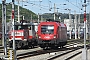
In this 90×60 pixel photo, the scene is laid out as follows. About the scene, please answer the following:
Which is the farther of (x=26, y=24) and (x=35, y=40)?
(x=35, y=40)

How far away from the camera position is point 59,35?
34125 millimetres

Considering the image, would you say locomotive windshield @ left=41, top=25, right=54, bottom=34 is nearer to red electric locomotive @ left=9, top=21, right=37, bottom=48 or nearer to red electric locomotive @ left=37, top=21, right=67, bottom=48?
red electric locomotive @ left=37, top=21, right=67, bottom=48

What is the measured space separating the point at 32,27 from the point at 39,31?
2517 millimetres

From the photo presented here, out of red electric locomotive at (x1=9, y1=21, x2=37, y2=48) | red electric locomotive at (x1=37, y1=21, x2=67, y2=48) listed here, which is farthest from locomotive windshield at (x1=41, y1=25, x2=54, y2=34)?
red electric locomotive at (x1=9, y1=21, x2=37, y2=48)

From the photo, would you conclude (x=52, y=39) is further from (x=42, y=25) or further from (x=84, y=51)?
(x=84, y=51)

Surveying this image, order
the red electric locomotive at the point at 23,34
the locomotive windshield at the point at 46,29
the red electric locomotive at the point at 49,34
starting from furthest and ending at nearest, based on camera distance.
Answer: the red electric locomotive at the point at 23,34 < the locomotive windshield at the point at 46,29 < the red electric locomotive at the point at 49,34

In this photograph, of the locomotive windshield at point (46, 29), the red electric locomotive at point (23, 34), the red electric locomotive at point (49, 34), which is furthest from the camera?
the red electric locomotive at point (23, 34)

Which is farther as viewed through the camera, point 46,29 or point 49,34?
point 46,29

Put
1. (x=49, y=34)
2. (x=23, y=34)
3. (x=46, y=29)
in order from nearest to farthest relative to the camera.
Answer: (x=49, y=34), (x=46, y=29), (x=23, y=34)

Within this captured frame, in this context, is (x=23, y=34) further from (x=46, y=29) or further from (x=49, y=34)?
(x=49, y=34)

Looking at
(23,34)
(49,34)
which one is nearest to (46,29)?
(49,34)

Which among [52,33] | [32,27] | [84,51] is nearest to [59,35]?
[52,33]

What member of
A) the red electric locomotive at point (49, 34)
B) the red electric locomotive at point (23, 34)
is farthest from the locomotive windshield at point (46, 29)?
the red electric locomotive at point (23, 34)

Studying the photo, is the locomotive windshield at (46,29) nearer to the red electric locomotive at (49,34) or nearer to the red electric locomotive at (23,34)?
the red electric locomotive at (49,34)
